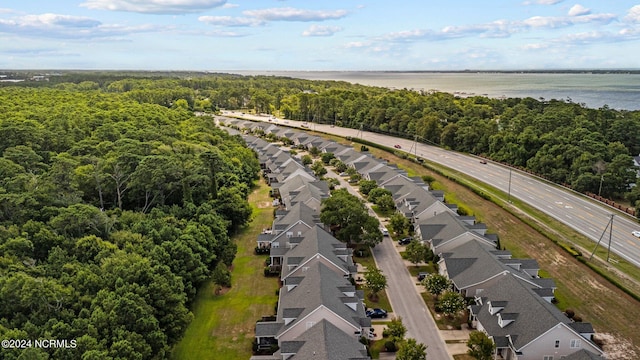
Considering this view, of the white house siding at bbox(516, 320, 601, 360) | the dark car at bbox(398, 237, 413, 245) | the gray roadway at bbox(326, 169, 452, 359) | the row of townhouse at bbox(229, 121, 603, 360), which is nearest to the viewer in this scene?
the white house siding at bbox(516, 320, 601, 360)

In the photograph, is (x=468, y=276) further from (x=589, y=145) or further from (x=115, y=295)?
(x=589, y=145)

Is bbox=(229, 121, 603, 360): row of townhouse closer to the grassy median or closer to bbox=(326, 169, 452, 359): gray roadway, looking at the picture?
the grassy median

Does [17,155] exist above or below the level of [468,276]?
above

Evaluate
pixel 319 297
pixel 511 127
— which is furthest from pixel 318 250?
pixel 511 127

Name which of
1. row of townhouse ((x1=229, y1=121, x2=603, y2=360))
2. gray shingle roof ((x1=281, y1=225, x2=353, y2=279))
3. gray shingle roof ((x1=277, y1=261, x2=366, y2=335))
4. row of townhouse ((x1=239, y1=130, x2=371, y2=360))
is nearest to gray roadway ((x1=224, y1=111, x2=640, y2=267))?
row of townhouse ((x1=229, y1=121, x2=603, y2=360))

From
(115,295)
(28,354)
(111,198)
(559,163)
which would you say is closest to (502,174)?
(559,163)

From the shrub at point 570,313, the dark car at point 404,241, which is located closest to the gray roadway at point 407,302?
the dark car at point 404,241
